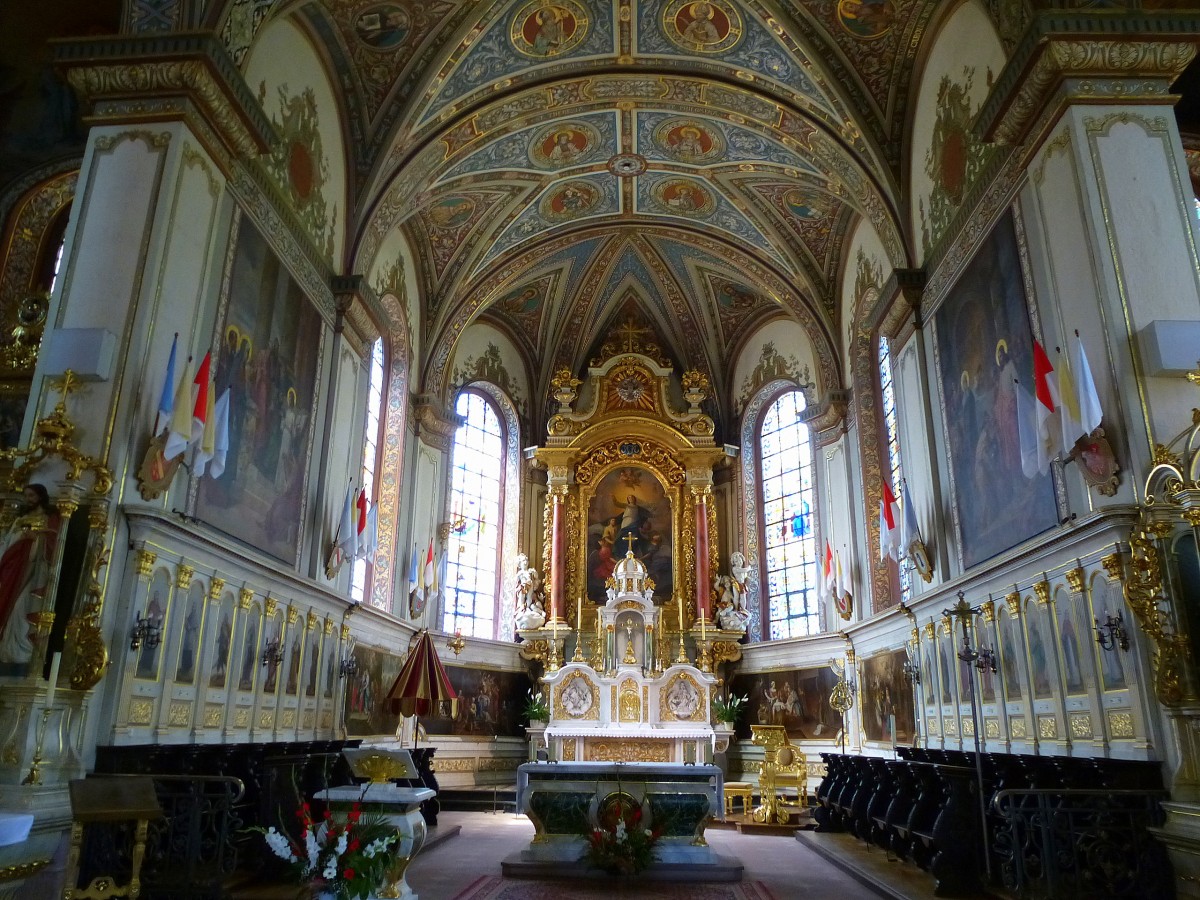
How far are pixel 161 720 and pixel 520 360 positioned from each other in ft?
54.0

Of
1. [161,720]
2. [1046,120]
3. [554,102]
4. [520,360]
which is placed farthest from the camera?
[520,360]

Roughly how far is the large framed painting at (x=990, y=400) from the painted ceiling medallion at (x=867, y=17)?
14.4ft

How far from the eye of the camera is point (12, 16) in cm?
1307

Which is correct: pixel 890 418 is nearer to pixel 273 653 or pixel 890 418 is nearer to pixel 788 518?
pixel 788 518

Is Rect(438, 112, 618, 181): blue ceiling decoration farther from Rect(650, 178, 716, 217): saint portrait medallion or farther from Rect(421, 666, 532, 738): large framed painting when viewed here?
Rect(421, 666, 532, 738): large framed painting

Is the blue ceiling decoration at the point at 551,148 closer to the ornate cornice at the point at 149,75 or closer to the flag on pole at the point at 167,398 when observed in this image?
the ornate cornice at the point at 149,75

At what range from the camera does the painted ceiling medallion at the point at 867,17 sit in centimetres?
1412

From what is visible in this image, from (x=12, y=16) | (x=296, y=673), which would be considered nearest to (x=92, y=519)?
(x=296, y=673)

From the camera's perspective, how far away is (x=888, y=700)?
16.2 meters

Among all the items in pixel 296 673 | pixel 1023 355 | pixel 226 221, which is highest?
pixel 226 221

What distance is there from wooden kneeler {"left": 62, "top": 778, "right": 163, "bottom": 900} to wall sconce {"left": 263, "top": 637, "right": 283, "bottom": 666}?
5.03m

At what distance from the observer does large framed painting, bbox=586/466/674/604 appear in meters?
23.1

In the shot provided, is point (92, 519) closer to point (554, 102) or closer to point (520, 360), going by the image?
point (554, 102)

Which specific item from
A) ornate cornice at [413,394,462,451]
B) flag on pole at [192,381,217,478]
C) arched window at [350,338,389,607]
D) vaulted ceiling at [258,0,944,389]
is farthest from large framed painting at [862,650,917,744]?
flag on pole at [192,381,217,478]
